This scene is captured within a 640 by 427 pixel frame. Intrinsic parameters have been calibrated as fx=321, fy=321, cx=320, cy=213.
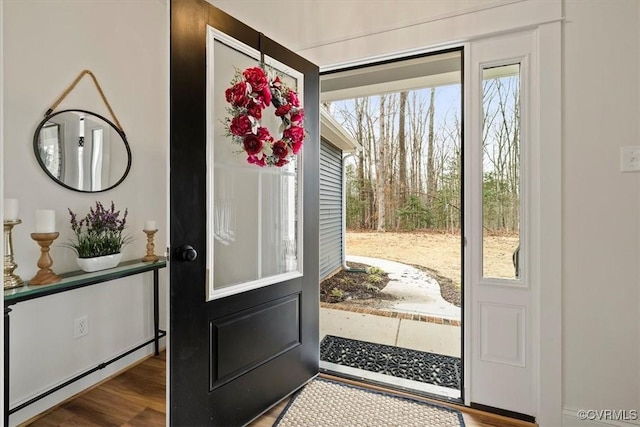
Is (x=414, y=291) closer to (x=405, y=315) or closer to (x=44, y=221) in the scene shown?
(x=405, y=315)

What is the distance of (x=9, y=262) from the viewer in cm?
169

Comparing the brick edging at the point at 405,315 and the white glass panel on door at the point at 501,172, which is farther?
the brick edging at the point at 405,315

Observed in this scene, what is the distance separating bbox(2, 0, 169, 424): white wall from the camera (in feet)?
5.93

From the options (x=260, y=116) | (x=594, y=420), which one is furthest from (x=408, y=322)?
(x=260, y=116)

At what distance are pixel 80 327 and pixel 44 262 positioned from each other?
569mm

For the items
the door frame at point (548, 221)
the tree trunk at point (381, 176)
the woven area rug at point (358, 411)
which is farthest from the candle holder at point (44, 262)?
the tree trunk at point (381, 176)

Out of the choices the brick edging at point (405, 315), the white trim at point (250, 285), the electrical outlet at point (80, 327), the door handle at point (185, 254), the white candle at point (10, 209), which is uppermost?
the white candle at point (10, 209)

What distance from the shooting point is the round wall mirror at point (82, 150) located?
1.94 meters

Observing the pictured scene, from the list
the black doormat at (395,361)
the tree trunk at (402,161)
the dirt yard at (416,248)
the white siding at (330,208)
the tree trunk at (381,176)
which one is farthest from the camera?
the tree trunk at (381,176)

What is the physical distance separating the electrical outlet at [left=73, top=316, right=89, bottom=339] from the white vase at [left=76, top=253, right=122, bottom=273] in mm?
358

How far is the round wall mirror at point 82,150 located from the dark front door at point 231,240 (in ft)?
3.50

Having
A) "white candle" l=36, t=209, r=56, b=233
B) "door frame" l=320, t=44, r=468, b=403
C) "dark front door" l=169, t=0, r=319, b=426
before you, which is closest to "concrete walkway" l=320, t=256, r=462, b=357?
"door frame" l=320, t=44, r=468, b=403

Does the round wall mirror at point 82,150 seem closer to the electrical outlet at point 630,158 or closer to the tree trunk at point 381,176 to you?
the electrical outlet at point 630,158

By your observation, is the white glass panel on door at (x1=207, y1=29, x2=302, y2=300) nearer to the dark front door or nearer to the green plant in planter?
the dark front door
